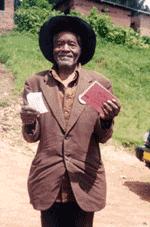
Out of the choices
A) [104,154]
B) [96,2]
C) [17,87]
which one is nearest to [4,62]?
[17,87]

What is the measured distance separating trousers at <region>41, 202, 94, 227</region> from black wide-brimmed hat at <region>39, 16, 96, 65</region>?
98 cm

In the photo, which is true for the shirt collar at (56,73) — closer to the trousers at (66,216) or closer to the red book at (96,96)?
the red book at (96,96)

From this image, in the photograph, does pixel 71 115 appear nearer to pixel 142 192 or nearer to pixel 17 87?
pixel 142 192

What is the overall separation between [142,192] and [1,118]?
5.39 meters

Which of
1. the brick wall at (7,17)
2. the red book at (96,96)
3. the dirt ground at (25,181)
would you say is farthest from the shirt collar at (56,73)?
the brick wall at (7,17)

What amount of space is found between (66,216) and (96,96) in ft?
2.52

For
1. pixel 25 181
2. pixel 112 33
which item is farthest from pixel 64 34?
pixel 112 33

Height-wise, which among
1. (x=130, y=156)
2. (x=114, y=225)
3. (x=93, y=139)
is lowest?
(x=130, y=156)

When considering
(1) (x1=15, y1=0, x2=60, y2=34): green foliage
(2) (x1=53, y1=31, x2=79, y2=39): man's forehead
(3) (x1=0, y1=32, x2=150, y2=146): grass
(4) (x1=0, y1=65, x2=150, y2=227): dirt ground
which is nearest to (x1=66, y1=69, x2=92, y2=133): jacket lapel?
(2) (x1=53, y1=31, x2=79, y2=39): man's forehead

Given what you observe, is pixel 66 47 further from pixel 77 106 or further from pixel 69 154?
pixel 69 154

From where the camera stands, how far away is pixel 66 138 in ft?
9.41

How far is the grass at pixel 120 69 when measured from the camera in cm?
1366

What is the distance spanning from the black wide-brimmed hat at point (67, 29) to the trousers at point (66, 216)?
98 cm

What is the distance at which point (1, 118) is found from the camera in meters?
12.4
